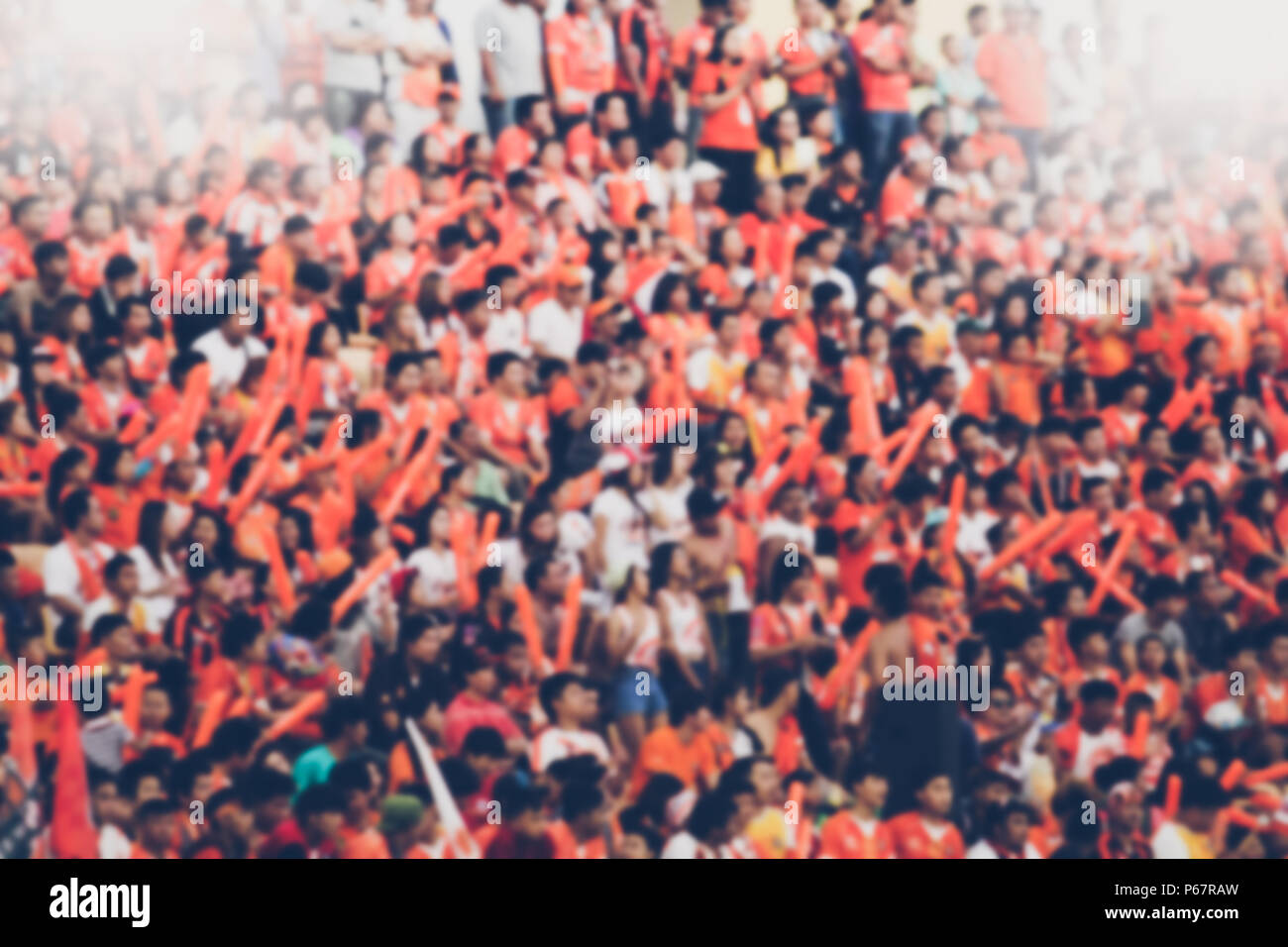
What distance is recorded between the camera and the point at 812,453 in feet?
17.1

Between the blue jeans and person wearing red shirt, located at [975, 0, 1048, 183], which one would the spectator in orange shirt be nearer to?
the blue jeans

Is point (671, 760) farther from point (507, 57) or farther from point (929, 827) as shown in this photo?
point (507, 57)

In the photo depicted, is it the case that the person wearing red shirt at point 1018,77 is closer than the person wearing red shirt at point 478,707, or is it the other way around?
the person wearing red shirt at point 478,707

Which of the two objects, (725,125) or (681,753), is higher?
(725,125)

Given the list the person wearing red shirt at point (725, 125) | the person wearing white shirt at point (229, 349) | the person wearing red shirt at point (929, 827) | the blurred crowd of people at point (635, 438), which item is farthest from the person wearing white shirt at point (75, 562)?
the person wearing red shirt at point (929, 827)

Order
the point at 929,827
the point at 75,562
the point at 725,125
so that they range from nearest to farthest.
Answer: the point at 75,562 < the point at 929,827 < the point at 725,125

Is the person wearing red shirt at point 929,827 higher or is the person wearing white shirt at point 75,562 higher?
the person wearing white shirt at point 75,562

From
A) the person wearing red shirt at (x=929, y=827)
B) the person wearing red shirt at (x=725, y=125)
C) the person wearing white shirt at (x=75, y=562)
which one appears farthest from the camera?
the person wearing red shirt at (x=725, y=125)

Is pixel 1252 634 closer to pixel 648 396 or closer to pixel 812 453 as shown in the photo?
pixel 812 453

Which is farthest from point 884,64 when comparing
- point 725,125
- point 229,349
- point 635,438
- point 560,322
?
point 229,349

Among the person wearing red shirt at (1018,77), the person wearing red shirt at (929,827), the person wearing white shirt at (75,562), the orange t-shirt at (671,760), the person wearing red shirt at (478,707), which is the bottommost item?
the person wearing red shirt at (929,827)

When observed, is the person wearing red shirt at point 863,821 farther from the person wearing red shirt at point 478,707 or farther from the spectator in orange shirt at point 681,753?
the person wearing red shirt at point 478,707
